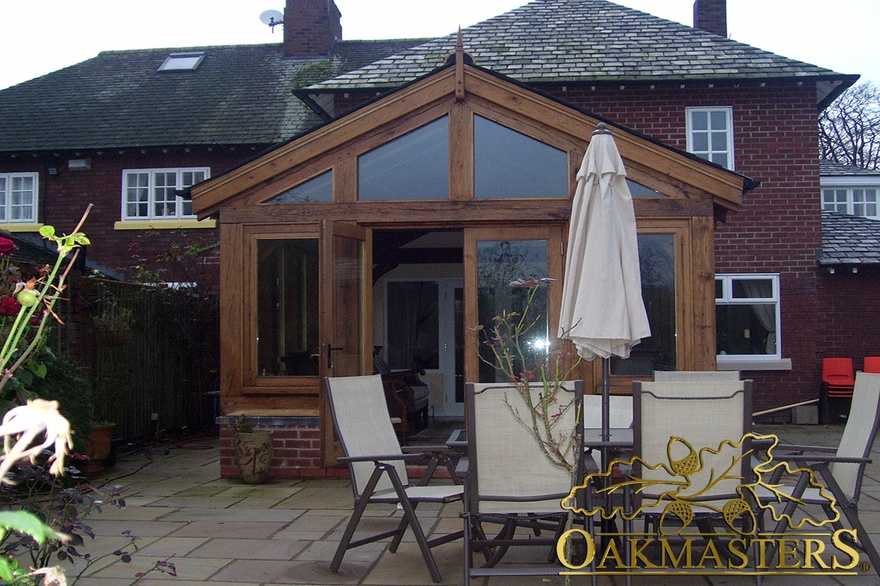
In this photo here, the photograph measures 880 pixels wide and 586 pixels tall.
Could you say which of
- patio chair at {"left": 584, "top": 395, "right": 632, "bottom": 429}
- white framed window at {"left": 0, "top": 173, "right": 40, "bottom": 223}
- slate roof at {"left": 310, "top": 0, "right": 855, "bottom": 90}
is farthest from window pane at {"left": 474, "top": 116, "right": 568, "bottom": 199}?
white framed window at {"left": 0, "top": 173, "right": 40, "bottom": 223}

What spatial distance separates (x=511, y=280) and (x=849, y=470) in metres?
3.83

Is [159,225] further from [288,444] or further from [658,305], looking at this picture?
[658,305]

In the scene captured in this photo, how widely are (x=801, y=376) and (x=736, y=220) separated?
101 inches

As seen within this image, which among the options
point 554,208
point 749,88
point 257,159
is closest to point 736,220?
point 749,88

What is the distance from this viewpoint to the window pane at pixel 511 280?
26.3 ft

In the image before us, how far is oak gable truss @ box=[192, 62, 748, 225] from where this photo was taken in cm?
790

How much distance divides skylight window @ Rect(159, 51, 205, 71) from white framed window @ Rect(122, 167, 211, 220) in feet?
13.6

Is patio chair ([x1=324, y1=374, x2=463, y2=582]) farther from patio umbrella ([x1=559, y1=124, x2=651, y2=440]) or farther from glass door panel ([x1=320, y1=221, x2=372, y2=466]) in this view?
glass door panel ([x1=320, y1=221, x2=372, y2=466])

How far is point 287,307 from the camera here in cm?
830

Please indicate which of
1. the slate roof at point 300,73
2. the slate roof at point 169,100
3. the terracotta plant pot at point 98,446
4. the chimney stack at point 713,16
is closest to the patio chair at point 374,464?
the terracotta plant pot at point 98,446

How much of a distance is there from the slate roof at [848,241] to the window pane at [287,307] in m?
8.39

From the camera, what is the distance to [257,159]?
26.8 feet

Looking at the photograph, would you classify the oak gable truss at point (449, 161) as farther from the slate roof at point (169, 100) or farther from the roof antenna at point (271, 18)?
the roof antenna at point (271, 18)

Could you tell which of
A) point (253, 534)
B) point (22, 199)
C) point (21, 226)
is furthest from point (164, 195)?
point (253, 534)
